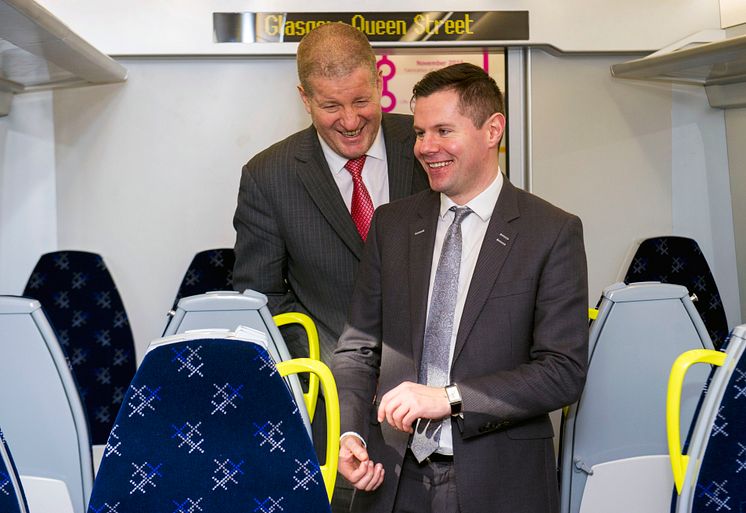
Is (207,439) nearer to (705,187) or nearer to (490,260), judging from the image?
(490,260)

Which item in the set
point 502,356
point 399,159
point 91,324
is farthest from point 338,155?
point 91,324

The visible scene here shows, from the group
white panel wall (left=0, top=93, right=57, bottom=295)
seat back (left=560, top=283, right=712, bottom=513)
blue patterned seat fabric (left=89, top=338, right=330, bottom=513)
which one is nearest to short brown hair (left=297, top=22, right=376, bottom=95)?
seat back (left=560, top=283, right=712, bottom=513)

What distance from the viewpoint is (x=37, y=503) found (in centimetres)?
279

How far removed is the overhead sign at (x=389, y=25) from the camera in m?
4.71

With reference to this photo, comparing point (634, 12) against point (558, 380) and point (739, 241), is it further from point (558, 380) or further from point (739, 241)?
point (558, 380)

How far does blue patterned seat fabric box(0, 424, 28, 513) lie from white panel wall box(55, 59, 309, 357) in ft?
10.8

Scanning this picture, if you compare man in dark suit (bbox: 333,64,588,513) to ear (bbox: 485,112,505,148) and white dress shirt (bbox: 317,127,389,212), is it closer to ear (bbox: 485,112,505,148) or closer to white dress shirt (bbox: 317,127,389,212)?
ear (bbox: 485,112,505,148)

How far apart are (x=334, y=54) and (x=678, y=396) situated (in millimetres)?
1474

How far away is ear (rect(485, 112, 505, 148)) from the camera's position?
2.31 meters

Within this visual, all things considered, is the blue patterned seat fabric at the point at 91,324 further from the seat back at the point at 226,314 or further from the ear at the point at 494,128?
the ear at the point at 494,128

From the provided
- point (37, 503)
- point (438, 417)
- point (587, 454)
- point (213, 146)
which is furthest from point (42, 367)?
point (213, 146)

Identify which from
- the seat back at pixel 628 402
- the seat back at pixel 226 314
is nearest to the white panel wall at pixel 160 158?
the seat back at pixel 226 314

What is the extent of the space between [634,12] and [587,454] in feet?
8.96

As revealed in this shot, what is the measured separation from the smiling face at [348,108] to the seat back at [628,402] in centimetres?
90
